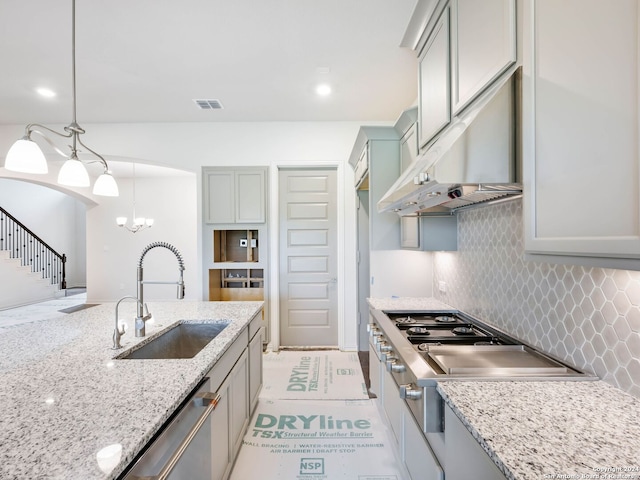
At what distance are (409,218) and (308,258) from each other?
187 centimetres

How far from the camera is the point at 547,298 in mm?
1417

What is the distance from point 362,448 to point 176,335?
4.95 feet

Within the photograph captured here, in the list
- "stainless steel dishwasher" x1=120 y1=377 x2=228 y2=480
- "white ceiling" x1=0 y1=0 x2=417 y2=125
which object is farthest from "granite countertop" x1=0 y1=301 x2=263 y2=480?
"white ceiling" x1=0 y1=0 x2=417 y2=125

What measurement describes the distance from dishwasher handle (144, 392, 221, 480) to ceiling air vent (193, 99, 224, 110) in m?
3.17

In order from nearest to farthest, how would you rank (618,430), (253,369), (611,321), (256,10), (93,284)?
1. (618,430)
2. (611,321)
3. (256,10)
4. (253,369)
5. (93,284)

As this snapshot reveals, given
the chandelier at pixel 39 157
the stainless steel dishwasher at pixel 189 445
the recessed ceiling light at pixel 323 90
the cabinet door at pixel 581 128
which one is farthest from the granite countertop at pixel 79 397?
the recessed ceiling light at pixel 323 90

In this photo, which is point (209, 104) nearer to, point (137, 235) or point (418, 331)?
point (418, 331)

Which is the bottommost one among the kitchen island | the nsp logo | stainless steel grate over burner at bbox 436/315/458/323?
the nsp logo

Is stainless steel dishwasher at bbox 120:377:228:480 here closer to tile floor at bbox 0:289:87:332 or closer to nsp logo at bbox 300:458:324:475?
nsp logo at bbox 300:458:324:475

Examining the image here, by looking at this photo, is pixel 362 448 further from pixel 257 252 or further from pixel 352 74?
pixel 352 74

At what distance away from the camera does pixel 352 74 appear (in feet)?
9.64

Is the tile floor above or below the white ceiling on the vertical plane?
below

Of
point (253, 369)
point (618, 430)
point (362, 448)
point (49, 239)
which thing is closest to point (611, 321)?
point (618, 430)

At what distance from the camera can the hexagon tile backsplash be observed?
3.44ft
